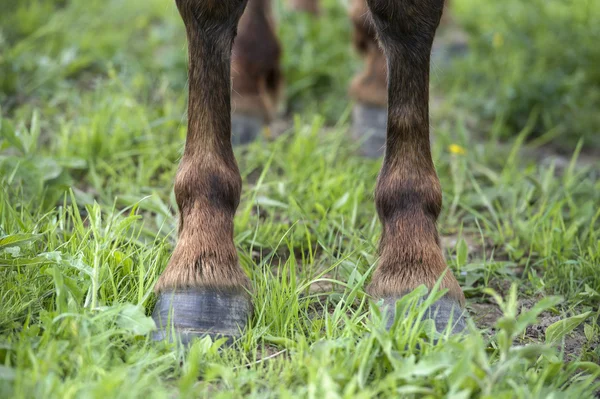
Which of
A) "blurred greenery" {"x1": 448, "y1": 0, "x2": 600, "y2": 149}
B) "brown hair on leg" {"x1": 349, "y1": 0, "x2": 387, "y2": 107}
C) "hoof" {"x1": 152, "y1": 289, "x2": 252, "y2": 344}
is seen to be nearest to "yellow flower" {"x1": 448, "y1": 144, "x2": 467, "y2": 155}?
"brown hair on leg" {"x1": 349, "y1": 0, "x2": 387, "y2": 107}

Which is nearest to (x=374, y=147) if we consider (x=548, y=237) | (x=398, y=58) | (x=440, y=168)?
(x=440, y=168)

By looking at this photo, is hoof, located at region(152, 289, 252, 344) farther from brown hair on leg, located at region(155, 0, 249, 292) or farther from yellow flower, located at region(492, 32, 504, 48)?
yellow flower, located at region(492, 32, 504, 48)

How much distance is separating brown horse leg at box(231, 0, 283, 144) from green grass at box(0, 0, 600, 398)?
271mm

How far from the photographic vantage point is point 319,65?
4.64 m

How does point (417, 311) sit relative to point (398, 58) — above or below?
below

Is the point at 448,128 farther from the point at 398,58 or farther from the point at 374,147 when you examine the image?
the point at 398,58

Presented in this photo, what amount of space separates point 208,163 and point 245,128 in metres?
1.67

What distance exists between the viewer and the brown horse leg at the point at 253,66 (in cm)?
392

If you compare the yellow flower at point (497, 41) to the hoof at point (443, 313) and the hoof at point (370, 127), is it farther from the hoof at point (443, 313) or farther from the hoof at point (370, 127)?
the hoof at point (443, 313)

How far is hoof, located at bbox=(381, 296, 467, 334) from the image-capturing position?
2125 mm

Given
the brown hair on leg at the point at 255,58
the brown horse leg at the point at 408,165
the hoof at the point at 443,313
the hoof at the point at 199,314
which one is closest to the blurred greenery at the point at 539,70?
the brown hair on leg at the point at 255,58

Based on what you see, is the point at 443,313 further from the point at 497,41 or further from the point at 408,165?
the point at 497,41

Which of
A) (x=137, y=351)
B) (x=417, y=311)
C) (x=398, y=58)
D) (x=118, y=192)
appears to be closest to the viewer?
(x=137, y=351)

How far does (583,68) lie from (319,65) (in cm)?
166
